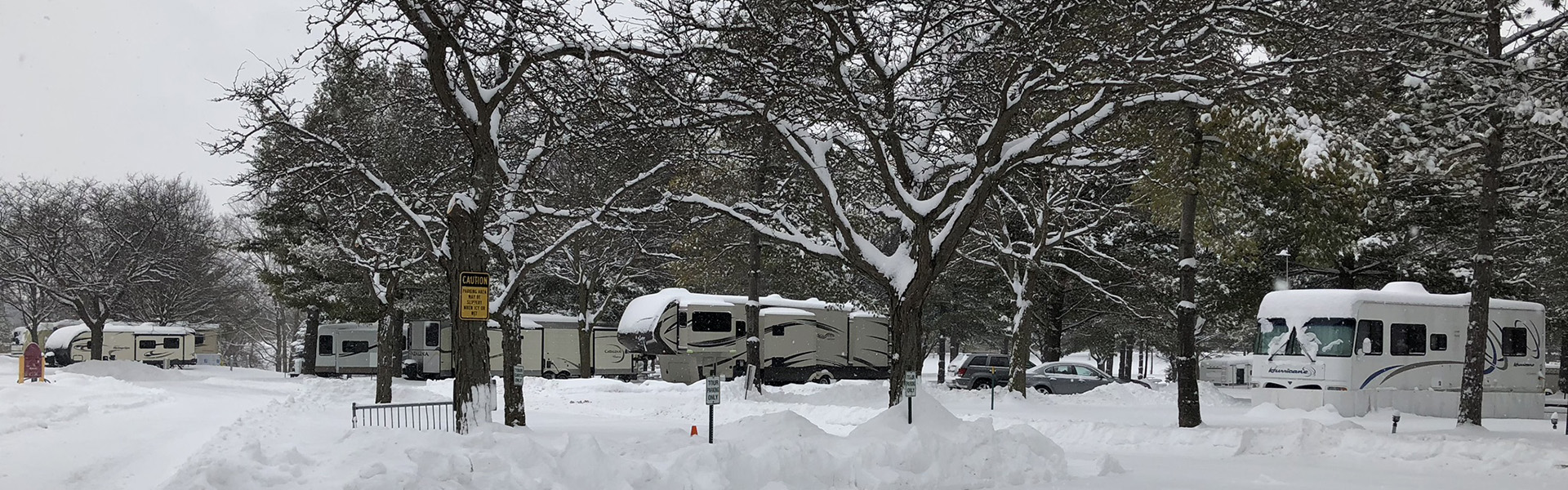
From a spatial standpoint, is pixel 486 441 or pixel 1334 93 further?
pixel 1334 93

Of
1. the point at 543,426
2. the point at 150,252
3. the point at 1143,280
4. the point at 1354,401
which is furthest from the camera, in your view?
the point at 150,252

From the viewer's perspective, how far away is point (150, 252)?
1916 inches

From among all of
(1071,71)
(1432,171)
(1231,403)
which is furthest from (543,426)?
(1231,403)

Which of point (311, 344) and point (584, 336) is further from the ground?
point (584, 336)

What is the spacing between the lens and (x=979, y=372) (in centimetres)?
3384

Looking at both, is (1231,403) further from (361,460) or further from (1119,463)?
(361,460)

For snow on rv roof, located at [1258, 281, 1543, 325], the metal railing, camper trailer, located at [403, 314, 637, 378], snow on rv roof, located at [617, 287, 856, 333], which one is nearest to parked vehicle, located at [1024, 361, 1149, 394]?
snow on rv roof, located at [617, 287, 856, 333]

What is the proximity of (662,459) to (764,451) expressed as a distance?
3.19 feet

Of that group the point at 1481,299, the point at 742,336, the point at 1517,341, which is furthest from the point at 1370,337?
the point at 742,336

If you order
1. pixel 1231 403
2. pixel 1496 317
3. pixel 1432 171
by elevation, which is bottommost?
pixel 1231 403

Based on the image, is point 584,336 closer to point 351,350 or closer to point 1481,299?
point 351,350

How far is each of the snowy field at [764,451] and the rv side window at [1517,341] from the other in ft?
12.1

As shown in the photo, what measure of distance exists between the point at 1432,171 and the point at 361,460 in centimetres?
1413

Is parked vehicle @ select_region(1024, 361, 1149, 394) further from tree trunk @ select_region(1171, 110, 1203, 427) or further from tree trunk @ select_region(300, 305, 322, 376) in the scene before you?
tree trunk @ select_region(300, 305, 322, 376)
